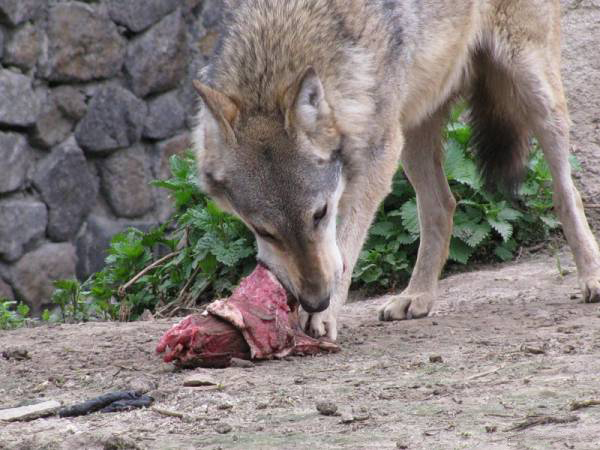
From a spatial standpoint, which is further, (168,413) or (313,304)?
(313,304)

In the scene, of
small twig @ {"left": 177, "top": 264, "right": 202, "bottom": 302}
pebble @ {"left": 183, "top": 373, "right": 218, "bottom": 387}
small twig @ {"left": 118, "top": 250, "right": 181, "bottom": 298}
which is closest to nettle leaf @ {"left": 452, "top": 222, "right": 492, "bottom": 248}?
small twig @ {"left": 177, "top": 264, "right": 202, "bottom": 302}

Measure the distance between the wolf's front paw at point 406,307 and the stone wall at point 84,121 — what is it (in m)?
3.56

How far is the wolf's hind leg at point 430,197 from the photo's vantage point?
16.4ft

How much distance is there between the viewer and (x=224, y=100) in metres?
3.66

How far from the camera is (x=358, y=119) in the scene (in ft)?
12.9

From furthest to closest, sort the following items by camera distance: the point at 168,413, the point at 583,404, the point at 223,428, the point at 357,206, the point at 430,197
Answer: the point at 430,197
the point at 357,206
the point at 168,413
the point at 223,428
the point at 583,404

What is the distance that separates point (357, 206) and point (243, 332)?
81 centimetres

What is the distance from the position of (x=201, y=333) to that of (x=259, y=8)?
1.33 m

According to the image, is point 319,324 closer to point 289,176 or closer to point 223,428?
point 289,176

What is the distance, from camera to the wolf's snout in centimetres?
366

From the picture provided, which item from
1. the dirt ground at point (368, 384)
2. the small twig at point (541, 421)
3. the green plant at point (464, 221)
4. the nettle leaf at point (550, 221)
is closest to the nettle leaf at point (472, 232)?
the green plant at point (464, 221)

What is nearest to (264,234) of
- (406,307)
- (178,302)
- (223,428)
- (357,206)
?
(357,206)

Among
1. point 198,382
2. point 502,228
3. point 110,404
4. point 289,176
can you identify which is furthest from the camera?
point 502,228

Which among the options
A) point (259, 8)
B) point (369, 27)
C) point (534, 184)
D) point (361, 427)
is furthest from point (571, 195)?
point (361, 427)
